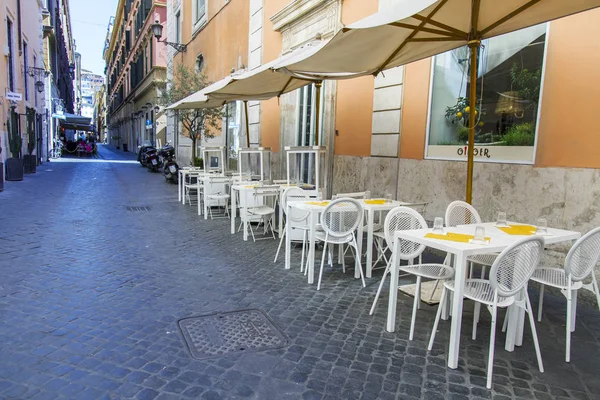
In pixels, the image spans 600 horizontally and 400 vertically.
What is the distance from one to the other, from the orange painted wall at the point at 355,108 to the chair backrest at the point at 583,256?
4742 mm

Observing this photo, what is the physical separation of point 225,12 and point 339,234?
12633mm

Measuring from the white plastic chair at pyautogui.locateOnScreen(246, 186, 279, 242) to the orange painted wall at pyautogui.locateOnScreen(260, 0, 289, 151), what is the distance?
174 inches

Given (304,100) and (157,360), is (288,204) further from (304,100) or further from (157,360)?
(304,100)

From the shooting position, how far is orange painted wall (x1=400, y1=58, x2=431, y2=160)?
6.35m

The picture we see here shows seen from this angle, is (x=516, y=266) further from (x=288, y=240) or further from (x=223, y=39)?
(x=223, y=39)

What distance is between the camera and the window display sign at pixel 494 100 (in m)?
4.83

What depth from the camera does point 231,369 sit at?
2715 mm

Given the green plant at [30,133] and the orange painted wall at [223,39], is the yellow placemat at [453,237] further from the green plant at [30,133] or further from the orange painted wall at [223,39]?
the green plant at [30,133]

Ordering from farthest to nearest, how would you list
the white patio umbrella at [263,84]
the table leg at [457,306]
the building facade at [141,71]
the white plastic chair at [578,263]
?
the building facade at [141,71] → the white patio umbrella at [263,84] → the white plastic chair at [578,263] → the table leg at [457,306]

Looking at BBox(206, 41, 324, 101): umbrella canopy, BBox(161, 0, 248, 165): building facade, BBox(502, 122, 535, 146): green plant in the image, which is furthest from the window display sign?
BBox(161, 0, 248, 165): building facade

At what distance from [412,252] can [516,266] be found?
982 mm

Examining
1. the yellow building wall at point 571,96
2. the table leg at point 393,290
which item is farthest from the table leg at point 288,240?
the yellow building wall at point 571,96

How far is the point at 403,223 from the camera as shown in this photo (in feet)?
12.3

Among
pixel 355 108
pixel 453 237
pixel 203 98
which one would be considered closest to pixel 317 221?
pixel 453 237
